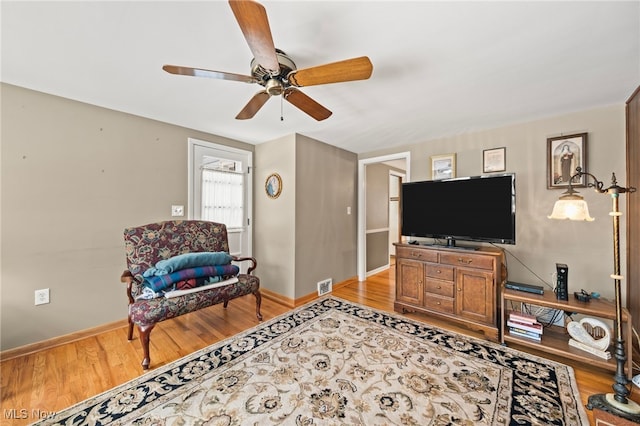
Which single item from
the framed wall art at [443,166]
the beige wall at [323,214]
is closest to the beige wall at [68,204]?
the beige wall at [323,214]

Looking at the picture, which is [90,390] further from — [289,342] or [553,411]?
[553,411]

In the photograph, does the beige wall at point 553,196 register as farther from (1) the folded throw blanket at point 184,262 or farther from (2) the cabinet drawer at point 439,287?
(1) the folded throw blanket at point 184,262

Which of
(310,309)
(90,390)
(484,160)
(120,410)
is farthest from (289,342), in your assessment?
(484,160)

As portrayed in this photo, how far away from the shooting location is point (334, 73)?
1401mm

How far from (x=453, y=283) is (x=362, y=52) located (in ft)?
7.85

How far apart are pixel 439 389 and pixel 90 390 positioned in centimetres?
241

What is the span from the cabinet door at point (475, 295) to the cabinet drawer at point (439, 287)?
7 centimetres

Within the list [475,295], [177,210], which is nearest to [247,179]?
[177,210]

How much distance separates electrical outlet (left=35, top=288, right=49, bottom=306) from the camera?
7.14ft

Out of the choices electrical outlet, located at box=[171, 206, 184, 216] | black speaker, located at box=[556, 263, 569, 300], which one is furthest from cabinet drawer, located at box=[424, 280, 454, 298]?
electrical outlet, located at box=[171, 206, 184, 216]

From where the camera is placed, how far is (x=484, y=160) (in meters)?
3.02

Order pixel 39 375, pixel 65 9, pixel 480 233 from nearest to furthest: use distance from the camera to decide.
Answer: pixel 65 9 → pixel 39 375 → pixel 480 233

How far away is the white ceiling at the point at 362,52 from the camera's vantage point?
4.26 feet

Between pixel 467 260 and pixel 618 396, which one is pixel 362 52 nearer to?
pixel 467 260
